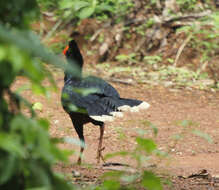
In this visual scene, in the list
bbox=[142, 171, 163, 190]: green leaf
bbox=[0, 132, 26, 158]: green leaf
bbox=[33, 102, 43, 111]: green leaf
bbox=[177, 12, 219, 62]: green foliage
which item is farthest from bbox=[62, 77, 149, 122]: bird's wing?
bbox=[177, 12, 219, 62]: green foliage

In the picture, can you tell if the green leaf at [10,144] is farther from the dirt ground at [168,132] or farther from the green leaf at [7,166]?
the dirt ground at [168,132]

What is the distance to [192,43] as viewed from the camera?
35.0ft

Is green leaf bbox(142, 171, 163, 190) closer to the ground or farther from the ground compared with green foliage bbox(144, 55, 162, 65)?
farther from the ground

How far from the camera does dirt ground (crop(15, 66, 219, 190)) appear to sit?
4464mm

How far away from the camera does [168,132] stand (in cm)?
691

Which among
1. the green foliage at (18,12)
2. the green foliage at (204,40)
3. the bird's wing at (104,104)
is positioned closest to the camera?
the green foliage at (18,12)

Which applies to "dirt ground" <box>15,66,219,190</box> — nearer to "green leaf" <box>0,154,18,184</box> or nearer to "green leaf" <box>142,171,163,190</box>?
"green leaf" <box>142,171,163,190</box>

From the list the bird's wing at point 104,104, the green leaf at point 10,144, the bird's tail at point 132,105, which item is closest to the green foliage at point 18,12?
the green leaf at point 10,144

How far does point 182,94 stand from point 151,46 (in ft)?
8.02

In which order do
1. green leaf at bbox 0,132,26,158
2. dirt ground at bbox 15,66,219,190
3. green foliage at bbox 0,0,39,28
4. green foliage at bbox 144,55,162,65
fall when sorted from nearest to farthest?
1. green leaf at bbox 0,132,26,158
2. green foliage at bbox 0,0,39,28
3. dirt ground at bbox 15,66,219,190
4. green foliage at bbox 144,55,162,65

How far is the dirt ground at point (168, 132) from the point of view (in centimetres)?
446

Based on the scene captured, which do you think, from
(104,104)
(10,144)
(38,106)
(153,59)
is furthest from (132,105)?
(153,59)

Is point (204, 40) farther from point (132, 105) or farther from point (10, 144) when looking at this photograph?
point (10, 144)

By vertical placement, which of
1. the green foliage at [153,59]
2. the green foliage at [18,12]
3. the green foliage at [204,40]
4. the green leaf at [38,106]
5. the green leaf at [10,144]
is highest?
Result: the green foliage at [18,12]
